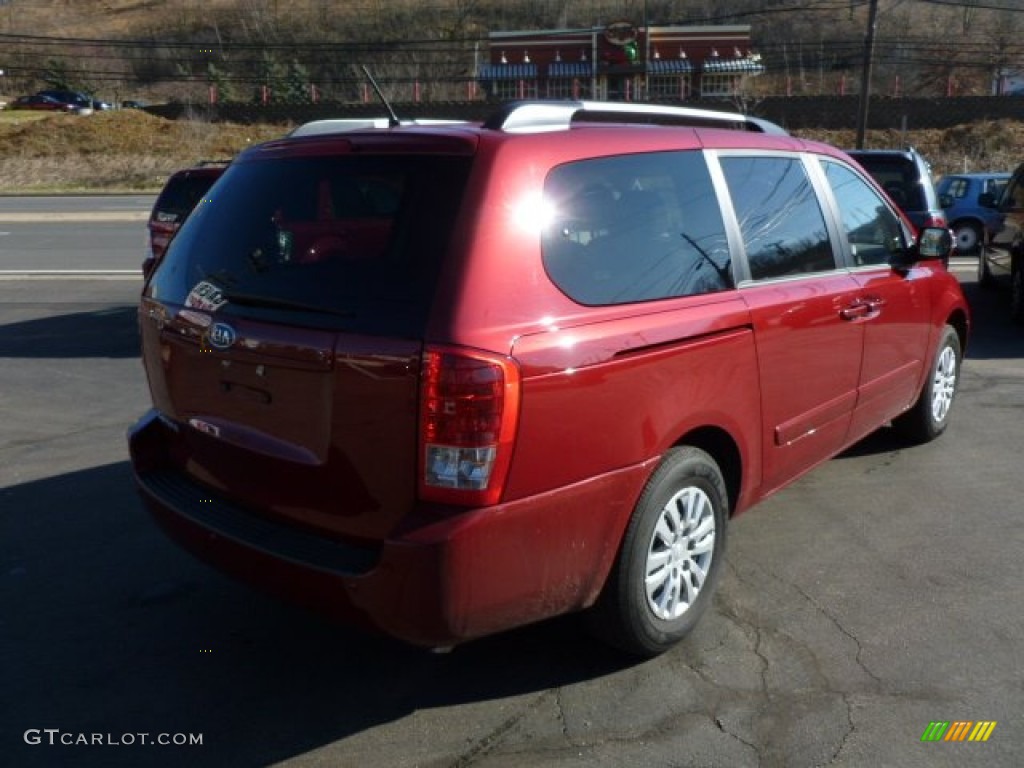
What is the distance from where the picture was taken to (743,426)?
3787 mm

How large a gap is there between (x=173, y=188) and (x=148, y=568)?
6.93 metres

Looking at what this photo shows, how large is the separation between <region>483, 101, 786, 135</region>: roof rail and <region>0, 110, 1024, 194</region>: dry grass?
38.5 metres

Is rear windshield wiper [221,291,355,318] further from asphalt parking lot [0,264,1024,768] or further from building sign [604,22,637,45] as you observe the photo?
building sign [604,22,637,45]

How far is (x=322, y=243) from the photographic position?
127 inches

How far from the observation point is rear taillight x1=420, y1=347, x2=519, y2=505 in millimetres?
2744

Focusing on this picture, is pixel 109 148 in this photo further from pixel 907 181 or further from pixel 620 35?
pixel 907 181

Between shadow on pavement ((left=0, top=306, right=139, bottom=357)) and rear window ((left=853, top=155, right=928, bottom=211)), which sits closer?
shadow on pavement ((left=0, top=306, right=139, bottom=357))

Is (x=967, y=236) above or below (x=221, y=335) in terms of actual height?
below

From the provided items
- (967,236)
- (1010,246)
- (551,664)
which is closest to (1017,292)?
(1010,246)

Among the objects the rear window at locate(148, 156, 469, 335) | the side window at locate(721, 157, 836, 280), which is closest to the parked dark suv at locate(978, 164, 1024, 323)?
the side window at locate(721, 157, 836, 280)

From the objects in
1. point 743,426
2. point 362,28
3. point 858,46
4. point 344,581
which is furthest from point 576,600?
point 362,28

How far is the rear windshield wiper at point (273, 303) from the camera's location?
2.97 meters

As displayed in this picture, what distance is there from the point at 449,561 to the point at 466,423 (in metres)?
0.40

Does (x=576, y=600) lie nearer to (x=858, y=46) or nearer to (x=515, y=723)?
(x=515, y=723)
